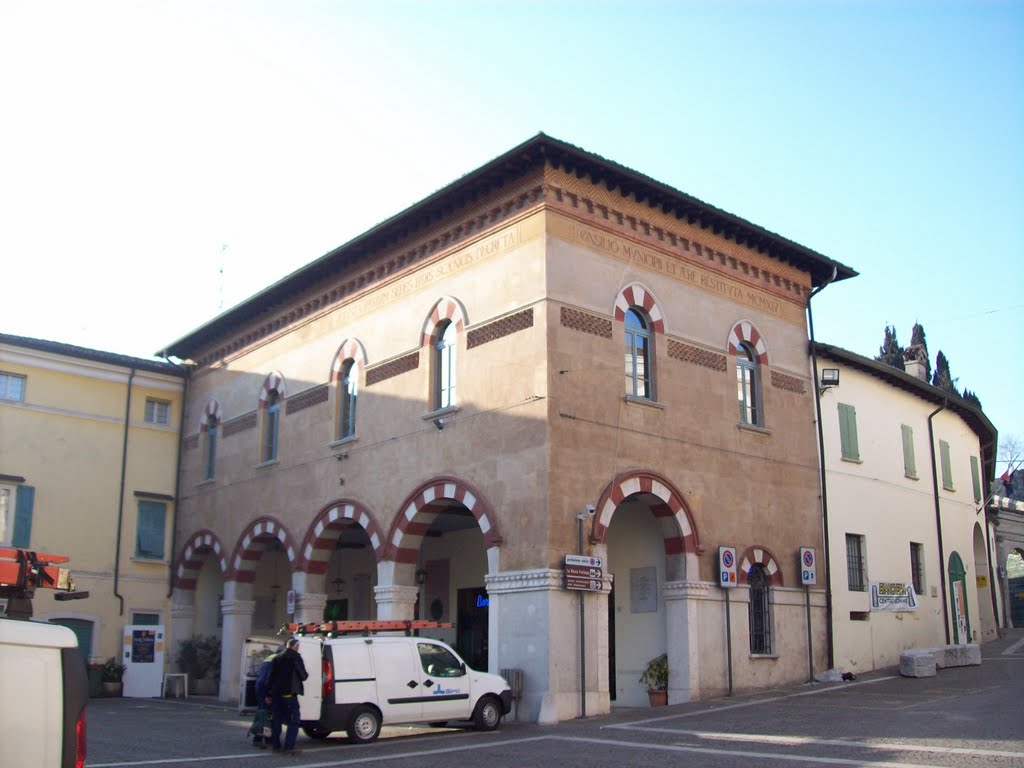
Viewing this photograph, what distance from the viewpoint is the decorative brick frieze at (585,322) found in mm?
17672

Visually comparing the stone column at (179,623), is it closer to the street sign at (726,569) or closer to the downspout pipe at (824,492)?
the street sign at (726,569)

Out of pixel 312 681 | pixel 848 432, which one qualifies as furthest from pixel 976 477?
pixel 312 681

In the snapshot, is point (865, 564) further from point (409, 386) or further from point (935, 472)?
point (409, 386)

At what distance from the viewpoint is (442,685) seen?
1561 centimetres

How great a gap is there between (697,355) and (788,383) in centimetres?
313

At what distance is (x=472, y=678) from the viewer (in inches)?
624

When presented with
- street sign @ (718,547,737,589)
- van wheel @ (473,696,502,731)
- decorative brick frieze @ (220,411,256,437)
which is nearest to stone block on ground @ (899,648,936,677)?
street sign @ (718,547,737,589)

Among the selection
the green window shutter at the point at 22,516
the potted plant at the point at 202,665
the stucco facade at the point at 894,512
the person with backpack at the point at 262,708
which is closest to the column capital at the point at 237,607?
the potted plant at the point at 202,665

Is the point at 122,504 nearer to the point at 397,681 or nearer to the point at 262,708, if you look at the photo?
the point at 397,681

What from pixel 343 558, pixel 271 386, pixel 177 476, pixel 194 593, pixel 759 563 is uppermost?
pixel 271 386

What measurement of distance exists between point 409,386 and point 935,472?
14.9 metres

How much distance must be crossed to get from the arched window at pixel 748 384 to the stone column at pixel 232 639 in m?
12.7

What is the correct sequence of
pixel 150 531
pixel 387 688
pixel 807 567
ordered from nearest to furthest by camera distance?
1. pixel 387 688
2. pixel 807 567
3. pixel 150 531

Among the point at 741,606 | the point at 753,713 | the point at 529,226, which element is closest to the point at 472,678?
the point at 753,713
